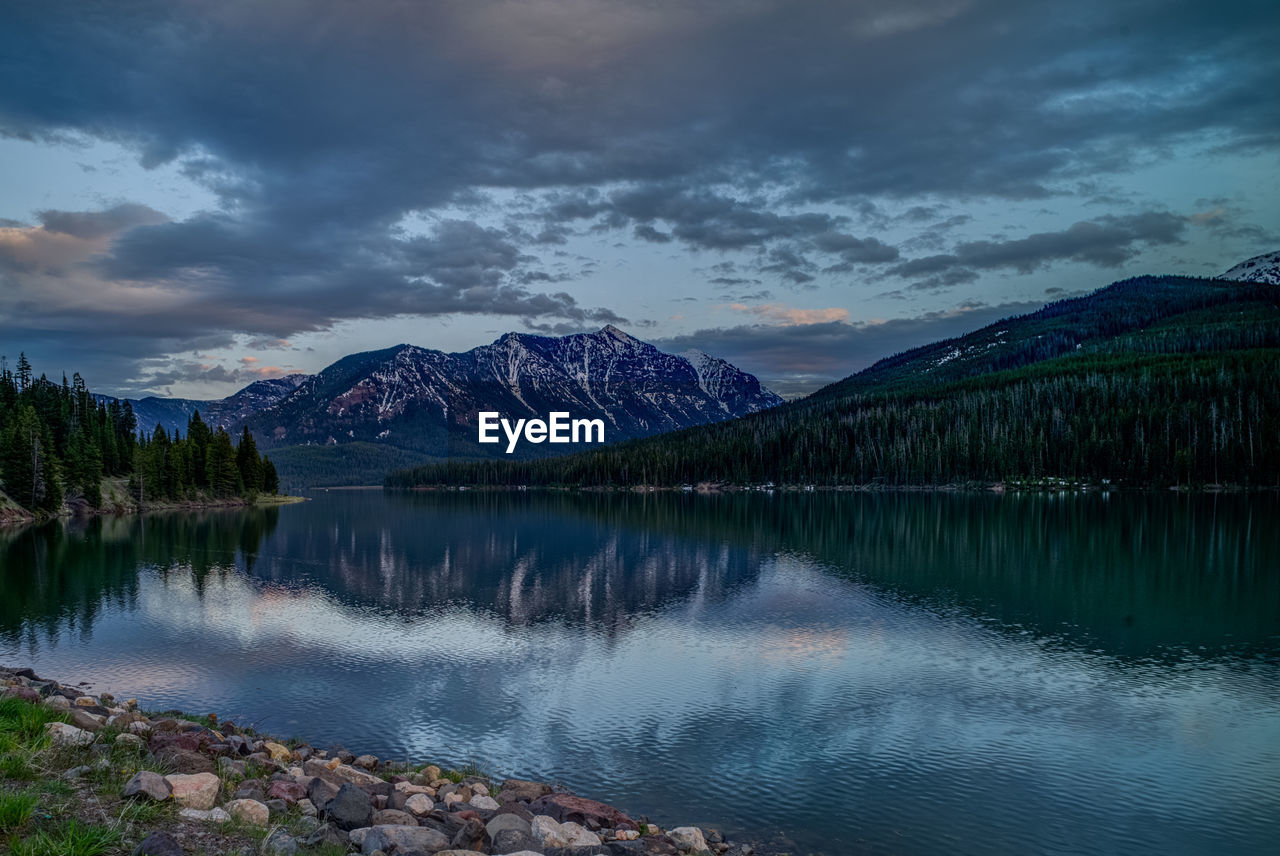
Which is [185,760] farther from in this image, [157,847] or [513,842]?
[513,842]

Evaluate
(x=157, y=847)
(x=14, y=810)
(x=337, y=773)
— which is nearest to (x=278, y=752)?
(x=337, y=773)

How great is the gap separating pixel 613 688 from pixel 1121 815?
17.1 metres

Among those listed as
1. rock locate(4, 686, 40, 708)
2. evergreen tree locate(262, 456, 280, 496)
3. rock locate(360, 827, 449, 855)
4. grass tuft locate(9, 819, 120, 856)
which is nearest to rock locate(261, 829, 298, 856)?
rock locate(360, 827, 449, 855)

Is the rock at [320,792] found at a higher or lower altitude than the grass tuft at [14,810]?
lower

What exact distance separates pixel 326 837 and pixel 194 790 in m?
2.33

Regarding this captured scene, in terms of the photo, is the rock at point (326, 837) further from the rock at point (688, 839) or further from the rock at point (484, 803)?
the rock at point (688, 839)

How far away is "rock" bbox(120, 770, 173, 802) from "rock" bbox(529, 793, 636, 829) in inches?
297

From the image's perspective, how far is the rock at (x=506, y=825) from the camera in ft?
47.4

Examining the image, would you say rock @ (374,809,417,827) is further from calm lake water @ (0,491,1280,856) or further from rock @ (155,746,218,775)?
calm lake water @ (0,491,1280,856)

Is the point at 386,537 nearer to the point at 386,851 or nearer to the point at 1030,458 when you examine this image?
the point at 386,851

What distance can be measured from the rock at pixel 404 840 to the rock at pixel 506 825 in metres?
1.13

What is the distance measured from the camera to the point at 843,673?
3253 centimetres

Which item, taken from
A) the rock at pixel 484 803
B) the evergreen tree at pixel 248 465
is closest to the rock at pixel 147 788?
the rock at pixel 484 803

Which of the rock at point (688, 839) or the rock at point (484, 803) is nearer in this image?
the rock at point (688, 839)
